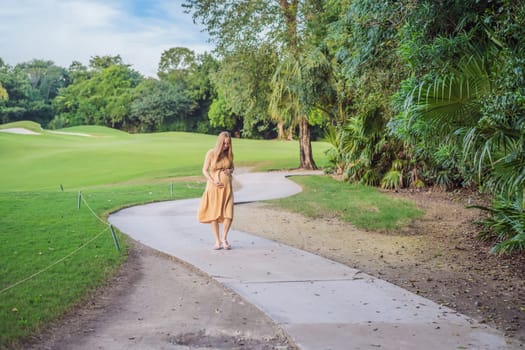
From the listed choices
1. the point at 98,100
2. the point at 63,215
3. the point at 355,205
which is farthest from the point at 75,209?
the point at 98,100

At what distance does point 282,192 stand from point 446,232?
7.18 metres

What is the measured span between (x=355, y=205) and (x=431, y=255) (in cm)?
576

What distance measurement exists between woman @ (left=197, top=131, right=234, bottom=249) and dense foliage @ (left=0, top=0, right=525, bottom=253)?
2657mm

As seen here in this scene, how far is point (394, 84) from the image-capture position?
440 inches

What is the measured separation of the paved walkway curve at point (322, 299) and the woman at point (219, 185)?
52 centimetres

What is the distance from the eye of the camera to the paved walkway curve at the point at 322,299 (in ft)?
15.1

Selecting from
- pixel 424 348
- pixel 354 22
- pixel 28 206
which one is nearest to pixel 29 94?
pixel 28 206

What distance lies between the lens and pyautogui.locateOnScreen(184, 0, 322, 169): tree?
76.5 ft

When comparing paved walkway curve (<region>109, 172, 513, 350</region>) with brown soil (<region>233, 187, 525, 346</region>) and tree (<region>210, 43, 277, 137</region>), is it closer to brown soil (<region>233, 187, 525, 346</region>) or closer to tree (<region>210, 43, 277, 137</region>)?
brown soil (<region>233, 187, 525, 346</region>)

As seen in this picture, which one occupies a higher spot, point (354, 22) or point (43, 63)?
point (43, 63)

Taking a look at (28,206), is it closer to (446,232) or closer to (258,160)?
(446,232)

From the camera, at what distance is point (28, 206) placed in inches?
535

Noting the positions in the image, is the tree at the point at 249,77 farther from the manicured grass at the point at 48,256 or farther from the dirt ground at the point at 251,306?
the dirt ground at the point at 251,306

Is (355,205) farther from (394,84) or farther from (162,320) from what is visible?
(162,320)
